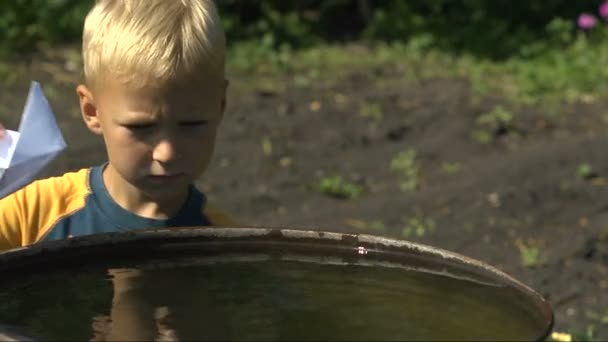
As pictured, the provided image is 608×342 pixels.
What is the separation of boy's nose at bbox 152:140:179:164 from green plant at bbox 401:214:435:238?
9.66ft

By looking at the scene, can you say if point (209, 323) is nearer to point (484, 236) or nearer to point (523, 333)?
point (523, 333)

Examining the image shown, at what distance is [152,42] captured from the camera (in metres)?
2.60

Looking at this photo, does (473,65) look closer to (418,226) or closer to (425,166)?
(425,166)

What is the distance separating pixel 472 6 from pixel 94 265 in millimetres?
7901

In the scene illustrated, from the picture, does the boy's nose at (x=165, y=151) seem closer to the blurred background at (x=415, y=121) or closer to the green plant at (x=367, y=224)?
the blurred background at (x=415, y=121)

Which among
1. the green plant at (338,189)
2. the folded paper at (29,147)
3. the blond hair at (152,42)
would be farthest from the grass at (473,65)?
the folded paper at (29,147)

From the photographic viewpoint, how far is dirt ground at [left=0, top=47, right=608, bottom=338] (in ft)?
17.0

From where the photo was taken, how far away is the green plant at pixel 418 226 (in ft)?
17.9

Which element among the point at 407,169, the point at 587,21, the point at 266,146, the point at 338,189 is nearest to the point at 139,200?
the point at 338,189

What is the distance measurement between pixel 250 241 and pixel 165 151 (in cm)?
32

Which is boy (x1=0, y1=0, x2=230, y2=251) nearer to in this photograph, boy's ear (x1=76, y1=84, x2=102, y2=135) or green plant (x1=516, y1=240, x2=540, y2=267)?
boy's ear (x1=76, y1=84, x2=102, y2=135)

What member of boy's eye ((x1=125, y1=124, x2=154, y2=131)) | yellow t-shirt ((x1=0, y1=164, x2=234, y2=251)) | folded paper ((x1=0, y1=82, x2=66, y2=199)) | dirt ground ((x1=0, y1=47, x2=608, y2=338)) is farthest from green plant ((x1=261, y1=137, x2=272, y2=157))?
folded paper ((x1=0, y1=82, x2=66, y2=199))

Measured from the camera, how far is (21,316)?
1973 millimetres

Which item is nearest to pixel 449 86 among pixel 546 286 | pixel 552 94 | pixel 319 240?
pixel 552 94
